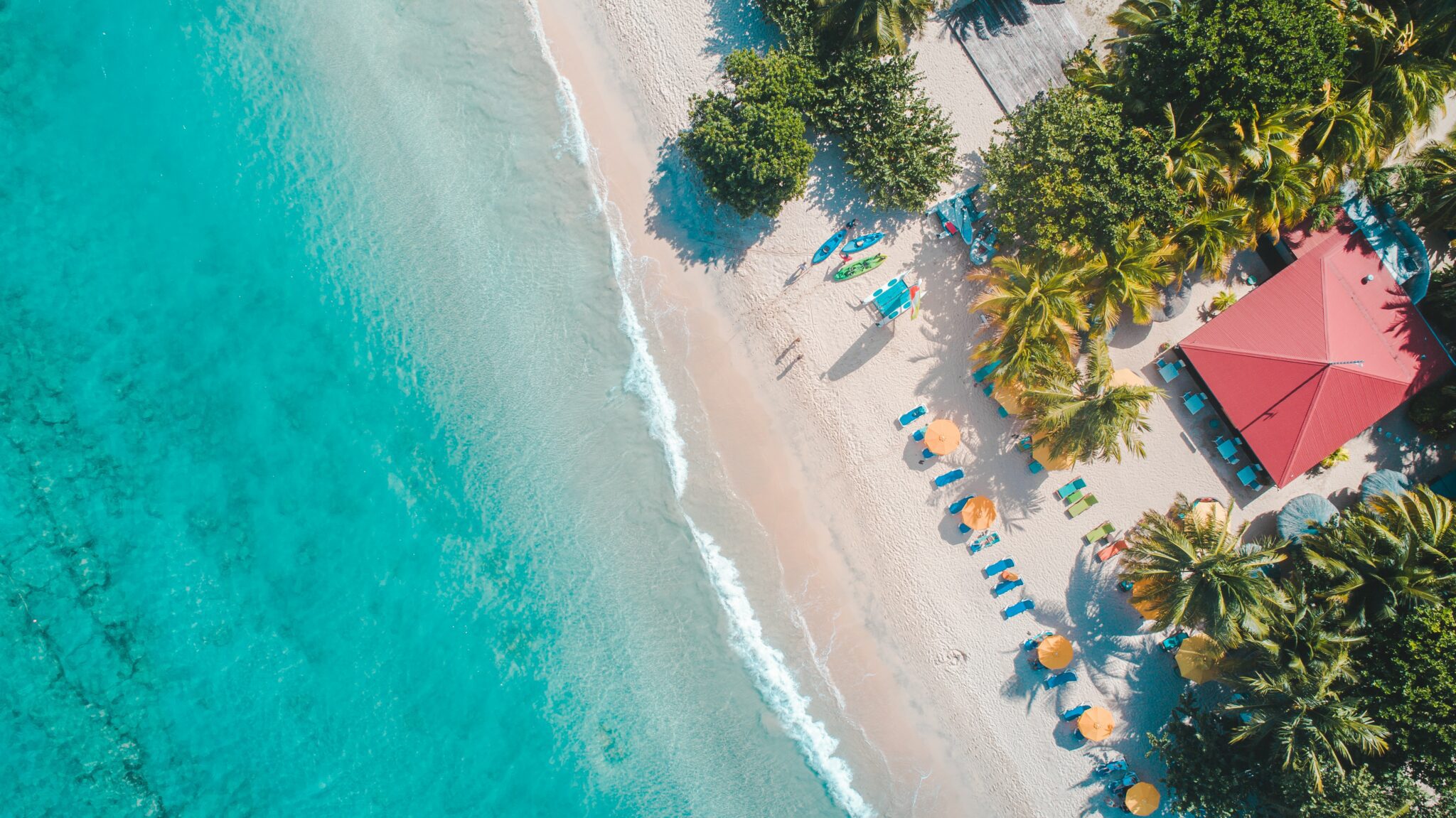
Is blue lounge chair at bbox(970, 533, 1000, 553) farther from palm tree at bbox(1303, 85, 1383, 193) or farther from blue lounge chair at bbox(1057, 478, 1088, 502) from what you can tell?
palm tree at bbox(1303, 85, 1383, 193)

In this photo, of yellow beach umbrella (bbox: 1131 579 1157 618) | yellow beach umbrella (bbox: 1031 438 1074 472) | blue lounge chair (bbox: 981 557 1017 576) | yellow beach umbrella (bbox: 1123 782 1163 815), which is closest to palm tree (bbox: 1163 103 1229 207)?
yellow beach umbrella (bbox: 1031 438 1074 472)

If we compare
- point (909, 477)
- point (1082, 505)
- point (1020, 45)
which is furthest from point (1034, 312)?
point (1020, 45)

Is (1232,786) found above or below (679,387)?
below

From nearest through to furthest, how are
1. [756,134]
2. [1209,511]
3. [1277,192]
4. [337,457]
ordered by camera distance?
[1277,192]
[756,134]
[1209,511]
[337,457]

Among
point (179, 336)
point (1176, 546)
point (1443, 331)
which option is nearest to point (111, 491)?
point (179, 336)

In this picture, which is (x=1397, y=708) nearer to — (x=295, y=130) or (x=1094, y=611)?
(x=1094, y=611)

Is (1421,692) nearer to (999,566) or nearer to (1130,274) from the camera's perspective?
(999,566)

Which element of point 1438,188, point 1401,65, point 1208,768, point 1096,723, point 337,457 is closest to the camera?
point 1401,65
